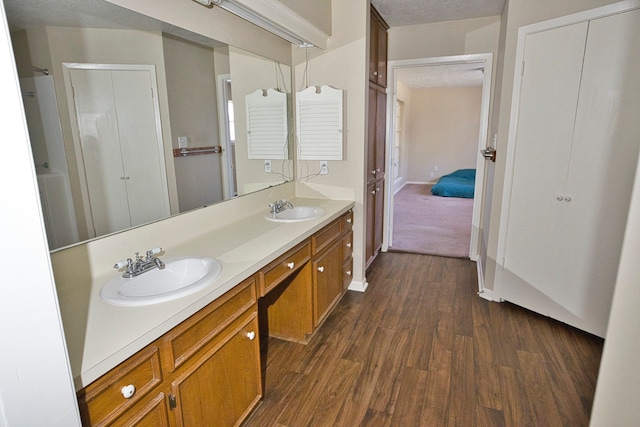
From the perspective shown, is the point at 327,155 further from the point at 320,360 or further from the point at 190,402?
the point at 190,402

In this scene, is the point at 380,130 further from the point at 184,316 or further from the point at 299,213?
the point at 184,316

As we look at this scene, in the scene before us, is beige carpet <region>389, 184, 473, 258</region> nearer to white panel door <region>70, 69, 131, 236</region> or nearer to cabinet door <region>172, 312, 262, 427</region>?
cabinet door <region>172, 312, 262, 427</region>

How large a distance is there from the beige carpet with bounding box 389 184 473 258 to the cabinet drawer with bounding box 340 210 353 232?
4.81ft

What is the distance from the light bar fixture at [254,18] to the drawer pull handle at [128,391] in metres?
1.61

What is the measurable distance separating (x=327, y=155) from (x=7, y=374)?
247cm

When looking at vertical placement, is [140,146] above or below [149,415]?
above

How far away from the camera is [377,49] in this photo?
3336 mm

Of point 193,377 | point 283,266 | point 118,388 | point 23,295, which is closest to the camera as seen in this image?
point 23,295

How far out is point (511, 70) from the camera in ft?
8.56

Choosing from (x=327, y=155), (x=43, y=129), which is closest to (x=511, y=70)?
(x=327, y=155)

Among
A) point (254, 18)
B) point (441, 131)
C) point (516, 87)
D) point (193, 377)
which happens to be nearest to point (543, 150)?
point (516, 87)

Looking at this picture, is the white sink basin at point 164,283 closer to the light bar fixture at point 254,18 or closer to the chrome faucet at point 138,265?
the chrome faucet at point 138,265

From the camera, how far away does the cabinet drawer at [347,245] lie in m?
2.84

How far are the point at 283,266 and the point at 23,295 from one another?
4.13 feet
